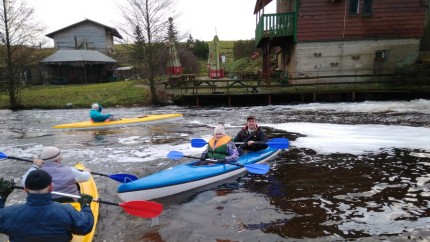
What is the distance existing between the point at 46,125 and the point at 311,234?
1451cm

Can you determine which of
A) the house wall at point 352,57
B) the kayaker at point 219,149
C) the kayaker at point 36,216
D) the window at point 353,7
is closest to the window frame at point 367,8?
the window at point 353,7

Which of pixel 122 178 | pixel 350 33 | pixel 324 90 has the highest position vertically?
pixel 350 33

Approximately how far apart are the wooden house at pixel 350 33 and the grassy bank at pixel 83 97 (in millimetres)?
10093

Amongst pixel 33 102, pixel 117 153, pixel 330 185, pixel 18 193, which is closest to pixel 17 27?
pixel 33 102

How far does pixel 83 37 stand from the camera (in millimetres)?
39312

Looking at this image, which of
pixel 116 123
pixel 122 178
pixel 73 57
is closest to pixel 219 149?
pixel 122 178

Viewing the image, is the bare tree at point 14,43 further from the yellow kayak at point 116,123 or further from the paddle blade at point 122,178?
the paddle blade at point 122,178

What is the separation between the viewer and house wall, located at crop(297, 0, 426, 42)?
789 inches

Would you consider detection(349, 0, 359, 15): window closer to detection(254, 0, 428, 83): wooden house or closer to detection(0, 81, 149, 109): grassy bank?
detection(254, 0, 428, 83): wooden house

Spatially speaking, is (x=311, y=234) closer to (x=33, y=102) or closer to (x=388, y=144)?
(x=388, y=144)

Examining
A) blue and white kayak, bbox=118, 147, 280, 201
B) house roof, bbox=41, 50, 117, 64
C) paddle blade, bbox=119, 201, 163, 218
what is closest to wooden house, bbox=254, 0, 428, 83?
blue and white kayak, bbox=118, 147, 280, 201

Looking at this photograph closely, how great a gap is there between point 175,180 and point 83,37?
1517 inches

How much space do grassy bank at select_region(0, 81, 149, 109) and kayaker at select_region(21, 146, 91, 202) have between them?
18168mm

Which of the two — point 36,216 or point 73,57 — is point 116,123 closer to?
point 36,216
